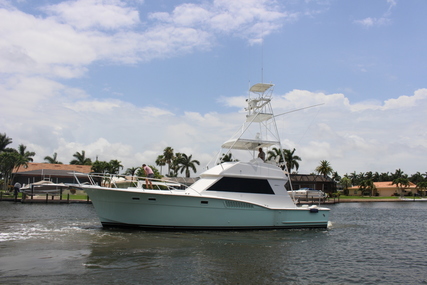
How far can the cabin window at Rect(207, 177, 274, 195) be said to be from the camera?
52.3 feet

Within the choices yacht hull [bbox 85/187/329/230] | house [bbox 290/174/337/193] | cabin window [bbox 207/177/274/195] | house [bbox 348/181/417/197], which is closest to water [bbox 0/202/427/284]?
yacht hull [bbox 85/187/329/230]

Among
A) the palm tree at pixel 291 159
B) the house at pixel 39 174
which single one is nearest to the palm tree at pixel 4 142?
the house at pixel 39 174

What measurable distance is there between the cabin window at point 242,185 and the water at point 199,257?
6.19ft

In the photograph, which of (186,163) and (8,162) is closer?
(8,162)

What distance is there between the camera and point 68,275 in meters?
8.66

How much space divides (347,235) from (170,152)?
5195 cm

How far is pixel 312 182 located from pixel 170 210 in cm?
5044

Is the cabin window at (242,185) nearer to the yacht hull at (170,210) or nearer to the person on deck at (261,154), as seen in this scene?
the yacht hull at (170,210)

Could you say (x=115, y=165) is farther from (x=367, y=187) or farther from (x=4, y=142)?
(x=367, y=187)

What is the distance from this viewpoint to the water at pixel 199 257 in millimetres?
8926

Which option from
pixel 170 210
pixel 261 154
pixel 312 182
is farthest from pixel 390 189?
pixel 170 210

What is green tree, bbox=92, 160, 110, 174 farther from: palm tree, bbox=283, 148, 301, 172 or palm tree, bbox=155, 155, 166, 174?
palm tree, bbox=283, 148, 301, 172

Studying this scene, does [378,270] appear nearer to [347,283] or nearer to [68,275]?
[347,283]

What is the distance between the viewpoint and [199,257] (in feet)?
36.1
